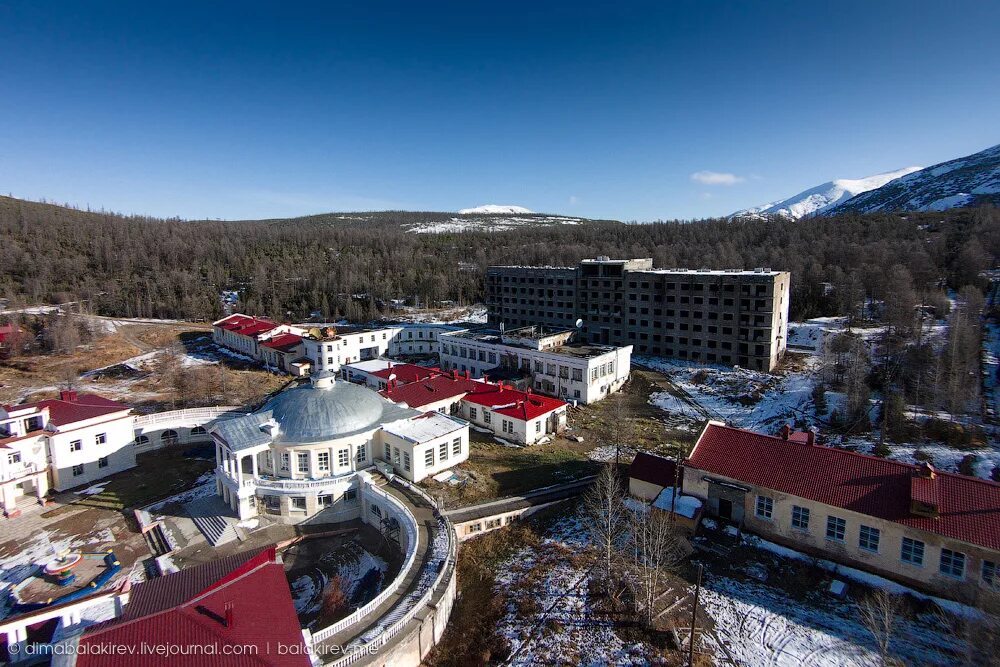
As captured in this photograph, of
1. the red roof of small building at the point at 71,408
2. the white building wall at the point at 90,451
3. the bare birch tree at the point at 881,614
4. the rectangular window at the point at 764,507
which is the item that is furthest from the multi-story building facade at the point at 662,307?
the red roof of small building at the point at 71,408

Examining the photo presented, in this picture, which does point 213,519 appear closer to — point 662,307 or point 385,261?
point 662,307

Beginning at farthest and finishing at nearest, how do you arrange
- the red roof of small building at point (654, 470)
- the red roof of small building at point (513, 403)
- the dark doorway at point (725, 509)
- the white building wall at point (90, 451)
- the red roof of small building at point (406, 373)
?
1. the red roof of small building at point (406, 373)
2. the red roof of small building at point (513, 403)
3. the white building wall at point (90, 451)
4. the red roof of small building at point (654, 470)
5. the dark doorway at point (725, 509)

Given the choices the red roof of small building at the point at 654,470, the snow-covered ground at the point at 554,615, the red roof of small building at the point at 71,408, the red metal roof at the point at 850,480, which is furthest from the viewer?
the red roof of small building at the point at 71,408

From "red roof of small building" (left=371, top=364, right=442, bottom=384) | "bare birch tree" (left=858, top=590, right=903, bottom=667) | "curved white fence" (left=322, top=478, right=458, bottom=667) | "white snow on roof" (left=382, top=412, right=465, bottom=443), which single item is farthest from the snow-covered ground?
"red roof of small building" (left=371, top=364, right=442, bottom=384)

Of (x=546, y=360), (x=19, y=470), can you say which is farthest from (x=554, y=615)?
(x=546, y=360)

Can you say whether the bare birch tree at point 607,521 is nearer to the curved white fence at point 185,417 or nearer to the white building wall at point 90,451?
the curved white fence at point 185,417

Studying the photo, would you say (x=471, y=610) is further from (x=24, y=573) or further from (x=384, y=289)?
(x=384, y=289)

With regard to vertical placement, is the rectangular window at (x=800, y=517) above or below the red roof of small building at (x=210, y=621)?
below
